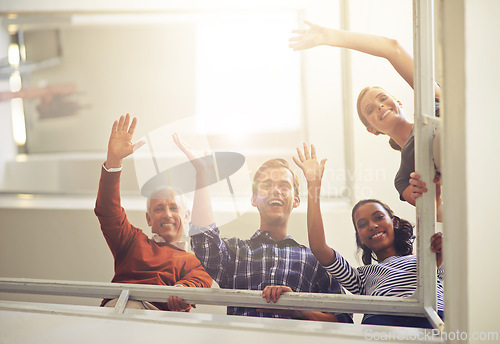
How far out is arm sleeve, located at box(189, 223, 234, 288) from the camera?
1.84 m

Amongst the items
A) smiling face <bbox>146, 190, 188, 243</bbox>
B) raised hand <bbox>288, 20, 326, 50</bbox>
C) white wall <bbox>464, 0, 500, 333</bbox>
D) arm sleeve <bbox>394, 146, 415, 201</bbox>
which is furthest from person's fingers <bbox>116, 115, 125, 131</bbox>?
white wall <bbox>464, 0, 500, 333</bbox>

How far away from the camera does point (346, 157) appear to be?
5.74 ft

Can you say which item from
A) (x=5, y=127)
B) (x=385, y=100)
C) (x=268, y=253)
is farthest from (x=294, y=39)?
(x=5, y=127)

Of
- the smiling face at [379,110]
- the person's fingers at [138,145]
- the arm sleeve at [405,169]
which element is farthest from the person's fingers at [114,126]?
the arm sleeve at [405,169]

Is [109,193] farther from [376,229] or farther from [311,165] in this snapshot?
[376,229]

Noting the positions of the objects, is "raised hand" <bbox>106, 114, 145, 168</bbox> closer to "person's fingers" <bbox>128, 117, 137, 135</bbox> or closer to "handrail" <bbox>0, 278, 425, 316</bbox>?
"person's fingers" <bbox>128, 117, 137, 135</bbox>

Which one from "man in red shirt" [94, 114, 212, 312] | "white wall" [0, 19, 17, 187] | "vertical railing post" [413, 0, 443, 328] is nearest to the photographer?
"vertical railing post" [413, 0, 443, 328]

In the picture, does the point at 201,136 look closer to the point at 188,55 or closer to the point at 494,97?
the point at 188,55

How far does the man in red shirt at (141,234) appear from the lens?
1.89 metres

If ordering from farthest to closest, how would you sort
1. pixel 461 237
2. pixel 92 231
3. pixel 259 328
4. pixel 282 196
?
pixel 92 231 < pixel 282 196 < pixel 259 328 < pixel 461 237

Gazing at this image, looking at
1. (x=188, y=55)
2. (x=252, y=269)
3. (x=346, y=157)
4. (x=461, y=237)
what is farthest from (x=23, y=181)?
(x=461, y=237)

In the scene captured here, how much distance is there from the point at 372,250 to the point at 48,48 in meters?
1.53

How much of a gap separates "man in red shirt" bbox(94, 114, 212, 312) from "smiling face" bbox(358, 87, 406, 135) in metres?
0.78

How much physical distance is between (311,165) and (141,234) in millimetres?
734
